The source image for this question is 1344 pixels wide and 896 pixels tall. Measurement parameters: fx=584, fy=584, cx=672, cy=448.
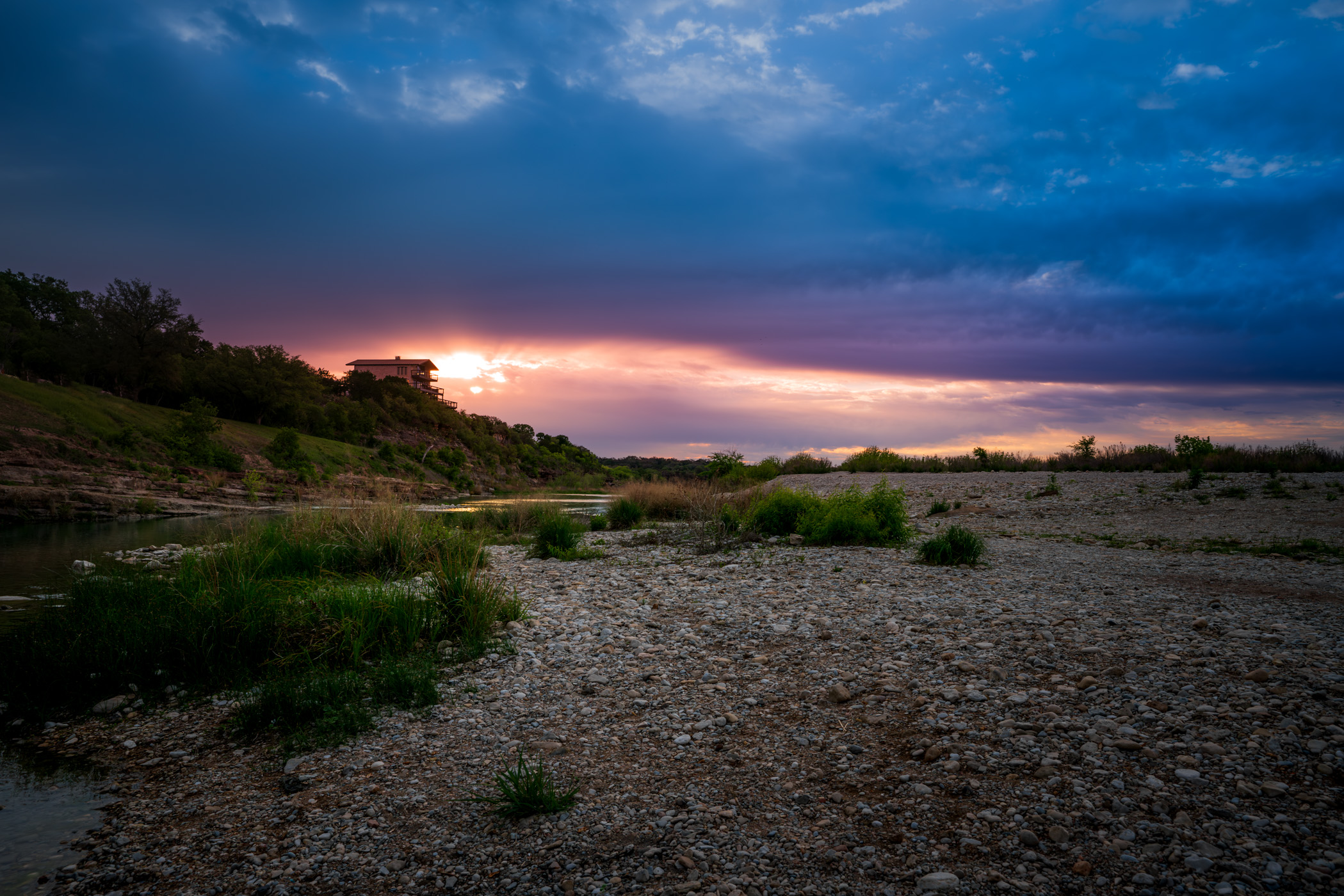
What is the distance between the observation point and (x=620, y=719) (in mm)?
5016

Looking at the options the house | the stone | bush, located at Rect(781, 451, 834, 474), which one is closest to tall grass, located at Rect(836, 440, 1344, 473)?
bush, located at Rect(781, 451, 834, 474)

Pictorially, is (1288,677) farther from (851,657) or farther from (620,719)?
(620,719)

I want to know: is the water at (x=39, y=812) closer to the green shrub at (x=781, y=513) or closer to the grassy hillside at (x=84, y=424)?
the green shrub at (x=781, y=513)

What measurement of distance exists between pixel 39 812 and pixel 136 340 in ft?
203

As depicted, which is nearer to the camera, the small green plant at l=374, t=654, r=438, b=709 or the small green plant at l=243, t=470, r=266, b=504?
the small green plant at l=374, t=654, r=438, b=709

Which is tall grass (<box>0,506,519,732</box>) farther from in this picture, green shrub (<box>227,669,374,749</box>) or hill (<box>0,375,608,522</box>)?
hill (<box>0,375,608,522</box>)

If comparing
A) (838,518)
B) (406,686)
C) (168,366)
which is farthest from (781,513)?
(168,366)

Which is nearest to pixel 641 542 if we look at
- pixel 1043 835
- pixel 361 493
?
pixel 361 493

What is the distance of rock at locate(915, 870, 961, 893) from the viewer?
2.77 m

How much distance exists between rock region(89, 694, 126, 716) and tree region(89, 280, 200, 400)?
5781cm

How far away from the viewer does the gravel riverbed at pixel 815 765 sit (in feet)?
9.87

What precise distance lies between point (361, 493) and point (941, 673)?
13996 mm

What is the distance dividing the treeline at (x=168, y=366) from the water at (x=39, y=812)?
145ft

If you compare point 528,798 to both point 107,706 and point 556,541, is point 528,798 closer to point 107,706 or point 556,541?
point 107,706
